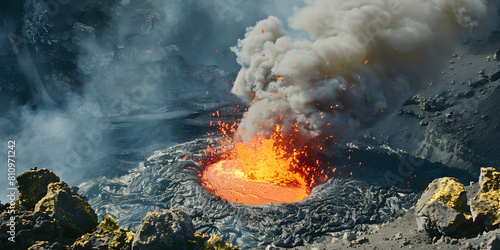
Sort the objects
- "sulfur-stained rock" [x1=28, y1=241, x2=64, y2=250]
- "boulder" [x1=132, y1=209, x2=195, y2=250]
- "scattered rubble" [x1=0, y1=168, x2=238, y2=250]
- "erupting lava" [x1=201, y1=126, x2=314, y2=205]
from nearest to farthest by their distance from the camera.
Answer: "sulfur-stained rock" [x1=28, y1=241, x2=64, y2=250] < "scattered rubble" [x1=0, y1=168, x2=238, y2=250] < "boulder" [x1=132, y1=209, x2=195, y2=250] < "erupting lava" [x1=201, y1=126, x2=314, y2=205]

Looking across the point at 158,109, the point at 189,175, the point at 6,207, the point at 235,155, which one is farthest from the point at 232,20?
the point at 6,207

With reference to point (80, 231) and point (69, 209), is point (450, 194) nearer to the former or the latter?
point (80, 231)

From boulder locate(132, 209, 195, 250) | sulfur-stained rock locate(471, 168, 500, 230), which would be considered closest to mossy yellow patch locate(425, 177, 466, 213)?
sulfur-stained rock locate(471, 168, 500, 230)

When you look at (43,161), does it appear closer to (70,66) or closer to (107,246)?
(70,66)

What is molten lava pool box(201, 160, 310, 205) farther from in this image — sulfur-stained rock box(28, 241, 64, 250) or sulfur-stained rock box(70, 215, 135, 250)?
sulfur-stained rock box(28, 241, 64, 250)

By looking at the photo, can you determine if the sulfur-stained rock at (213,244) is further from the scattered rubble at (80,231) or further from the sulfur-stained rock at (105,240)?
the sulfur-stained rock at (105,240)

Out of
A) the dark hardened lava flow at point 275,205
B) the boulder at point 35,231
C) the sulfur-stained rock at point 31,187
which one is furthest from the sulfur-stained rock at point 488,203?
the sulfur-stained rock at point 31,187
